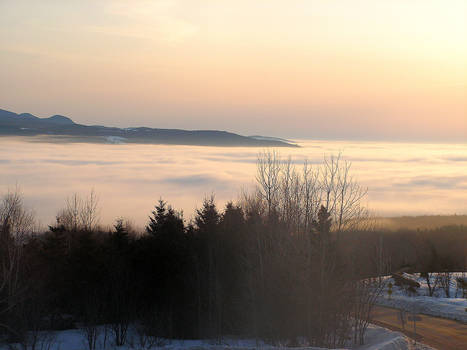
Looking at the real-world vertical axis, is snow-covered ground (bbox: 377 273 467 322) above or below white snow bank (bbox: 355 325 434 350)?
below

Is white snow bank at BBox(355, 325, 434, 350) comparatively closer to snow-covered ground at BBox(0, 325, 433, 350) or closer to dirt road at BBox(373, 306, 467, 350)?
snow-covered ground at BBox(0, 325, 433, 350)

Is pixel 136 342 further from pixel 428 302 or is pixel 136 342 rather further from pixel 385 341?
pixel 428 302

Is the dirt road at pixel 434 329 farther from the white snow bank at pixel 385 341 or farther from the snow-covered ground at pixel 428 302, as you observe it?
the white snow bank at pixel 385 341

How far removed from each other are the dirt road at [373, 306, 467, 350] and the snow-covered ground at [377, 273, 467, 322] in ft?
3.44

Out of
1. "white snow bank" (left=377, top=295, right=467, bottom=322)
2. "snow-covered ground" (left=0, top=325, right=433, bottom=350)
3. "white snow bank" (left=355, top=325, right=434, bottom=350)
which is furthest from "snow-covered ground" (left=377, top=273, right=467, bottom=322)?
"snow-covered ground" (left=0, top=325, right=433, bottom=350)

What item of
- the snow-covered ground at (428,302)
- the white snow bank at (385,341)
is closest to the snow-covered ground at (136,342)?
the white snow bank at (385,341)

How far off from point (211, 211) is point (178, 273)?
5349 mm

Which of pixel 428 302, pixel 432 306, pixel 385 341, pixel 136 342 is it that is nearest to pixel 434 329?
pixel 385 341

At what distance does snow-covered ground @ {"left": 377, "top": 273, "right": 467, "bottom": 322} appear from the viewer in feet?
117

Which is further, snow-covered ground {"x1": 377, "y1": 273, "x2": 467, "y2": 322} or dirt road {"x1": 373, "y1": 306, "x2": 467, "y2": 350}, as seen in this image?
snow-covered ground {"x1": 377, "y1": 273, "x2": 467, "y2": 322}

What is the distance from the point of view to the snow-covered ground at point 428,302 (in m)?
35.6

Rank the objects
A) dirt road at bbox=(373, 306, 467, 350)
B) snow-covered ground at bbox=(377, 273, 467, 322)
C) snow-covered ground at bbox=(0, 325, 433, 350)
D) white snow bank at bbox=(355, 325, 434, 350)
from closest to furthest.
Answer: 1. white snow bank at bbox=(355, 325, 434, 350)
2. dirt road at bbox=(373, 306, 467, 350)
3. snow-covered ground at bbox=(0, 325, 433, 350)
4. snow-covered ground at bbox=(377, 273, 467, 322)

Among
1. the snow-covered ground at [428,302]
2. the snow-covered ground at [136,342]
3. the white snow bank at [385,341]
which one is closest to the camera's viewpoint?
the white snow bank at [385,341]

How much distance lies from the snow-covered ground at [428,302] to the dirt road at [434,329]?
105cm
